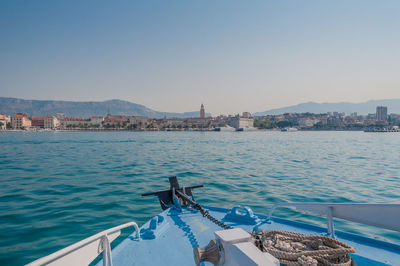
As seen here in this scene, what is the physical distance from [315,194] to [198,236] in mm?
6488

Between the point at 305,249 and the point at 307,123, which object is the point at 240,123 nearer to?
the point at 307,123

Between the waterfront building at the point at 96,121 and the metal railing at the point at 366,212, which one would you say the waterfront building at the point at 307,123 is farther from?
the metal railing at the point at 366,212

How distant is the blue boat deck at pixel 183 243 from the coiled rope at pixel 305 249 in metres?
0.51

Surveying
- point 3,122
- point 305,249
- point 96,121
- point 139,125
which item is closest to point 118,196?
point 305,249

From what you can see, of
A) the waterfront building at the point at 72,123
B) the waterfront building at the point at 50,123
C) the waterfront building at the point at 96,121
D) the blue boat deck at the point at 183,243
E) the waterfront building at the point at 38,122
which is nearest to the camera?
the blue boat deck at the point at 183,243

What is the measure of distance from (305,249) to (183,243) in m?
1.60

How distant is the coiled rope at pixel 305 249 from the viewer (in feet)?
7.47

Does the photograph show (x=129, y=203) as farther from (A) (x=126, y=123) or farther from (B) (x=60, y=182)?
(A) (x=126, y=123)

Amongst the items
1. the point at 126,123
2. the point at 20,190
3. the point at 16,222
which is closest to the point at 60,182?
the point at 20,190

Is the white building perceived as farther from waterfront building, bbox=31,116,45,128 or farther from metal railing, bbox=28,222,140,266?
metal railing, bbox=28,222,140,266

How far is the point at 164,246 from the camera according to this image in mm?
3369

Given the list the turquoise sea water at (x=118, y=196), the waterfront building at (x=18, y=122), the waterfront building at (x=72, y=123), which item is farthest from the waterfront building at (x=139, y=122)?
the turquoise sea water at (x=118, y=196)

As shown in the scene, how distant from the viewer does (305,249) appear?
260 cm

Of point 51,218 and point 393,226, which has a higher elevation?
point 393,226
